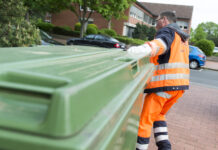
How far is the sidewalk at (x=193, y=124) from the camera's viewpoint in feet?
12.4

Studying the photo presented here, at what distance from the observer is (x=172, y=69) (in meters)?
2.77

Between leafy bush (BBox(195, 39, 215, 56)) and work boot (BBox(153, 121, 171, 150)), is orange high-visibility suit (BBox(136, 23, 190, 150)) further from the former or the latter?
leafy bush (BBox(195, 39, 215, 56))

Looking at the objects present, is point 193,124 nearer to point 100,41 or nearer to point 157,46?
point 157,46

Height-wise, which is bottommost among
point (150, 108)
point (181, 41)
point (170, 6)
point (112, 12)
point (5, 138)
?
point (150, 108)

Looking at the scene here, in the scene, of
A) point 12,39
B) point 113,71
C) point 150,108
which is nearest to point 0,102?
point 113,71

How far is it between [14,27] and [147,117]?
4.08m

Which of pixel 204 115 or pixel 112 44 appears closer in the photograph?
pixel 204 115

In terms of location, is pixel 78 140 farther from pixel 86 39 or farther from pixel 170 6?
pixel 170 6

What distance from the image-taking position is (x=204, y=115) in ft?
17.8

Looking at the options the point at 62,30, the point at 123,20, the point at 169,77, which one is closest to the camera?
the point at 169,77

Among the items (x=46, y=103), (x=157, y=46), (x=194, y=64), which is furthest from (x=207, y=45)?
(x=46, y=103)

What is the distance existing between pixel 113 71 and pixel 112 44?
49.2 feet

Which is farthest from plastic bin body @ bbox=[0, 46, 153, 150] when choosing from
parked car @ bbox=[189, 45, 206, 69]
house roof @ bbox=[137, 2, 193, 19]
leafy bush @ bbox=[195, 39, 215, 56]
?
house roof @ bbox=[137, 2, 193, 19]

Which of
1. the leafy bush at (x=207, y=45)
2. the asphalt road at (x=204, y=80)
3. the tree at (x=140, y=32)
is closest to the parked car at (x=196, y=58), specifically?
the asphalt road at (x=204, y=80)
